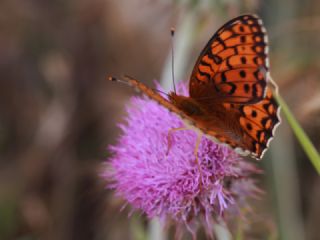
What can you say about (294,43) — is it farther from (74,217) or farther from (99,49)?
(74,217)

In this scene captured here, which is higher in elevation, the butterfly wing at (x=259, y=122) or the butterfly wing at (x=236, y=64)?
the butterfly wing at (x=236, y=64)

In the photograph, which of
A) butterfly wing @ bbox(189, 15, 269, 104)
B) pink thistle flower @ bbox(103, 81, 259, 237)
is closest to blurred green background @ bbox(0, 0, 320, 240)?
pink thistle flower @ bbox(103, 81, 259, 237)

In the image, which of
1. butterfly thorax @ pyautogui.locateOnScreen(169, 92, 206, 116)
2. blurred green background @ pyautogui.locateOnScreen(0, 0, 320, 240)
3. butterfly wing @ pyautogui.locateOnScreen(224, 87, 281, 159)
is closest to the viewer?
butterfly wing @ pyautogui.locateOnScreen(224, 87, 281, 159)

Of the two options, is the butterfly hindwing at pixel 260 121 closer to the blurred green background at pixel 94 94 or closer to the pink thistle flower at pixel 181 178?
the pink thistle flower at pixel 181 178

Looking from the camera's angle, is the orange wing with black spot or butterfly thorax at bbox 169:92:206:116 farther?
butterfly thorax at bbox 169:92:206:116

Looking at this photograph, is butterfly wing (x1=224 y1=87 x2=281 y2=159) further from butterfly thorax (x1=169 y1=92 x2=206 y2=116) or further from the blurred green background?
the blurred green background

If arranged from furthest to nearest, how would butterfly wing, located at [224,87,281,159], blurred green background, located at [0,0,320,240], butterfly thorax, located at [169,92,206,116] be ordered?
blurred green background, located at [0,0,320,240], butterfly thorax, located at [169,92,206,116], butterfly wing, located at [224,87,281,159]

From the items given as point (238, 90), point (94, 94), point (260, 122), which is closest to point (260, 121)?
point (260, 122)

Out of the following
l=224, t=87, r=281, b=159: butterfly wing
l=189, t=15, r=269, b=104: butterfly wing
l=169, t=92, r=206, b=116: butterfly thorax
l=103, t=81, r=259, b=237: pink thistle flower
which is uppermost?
l=189, t=15, r=269, b=104: butterfly wing

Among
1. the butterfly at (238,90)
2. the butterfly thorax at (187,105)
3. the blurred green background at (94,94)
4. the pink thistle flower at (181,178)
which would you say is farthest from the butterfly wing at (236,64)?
the blurred green background at (94,94)
